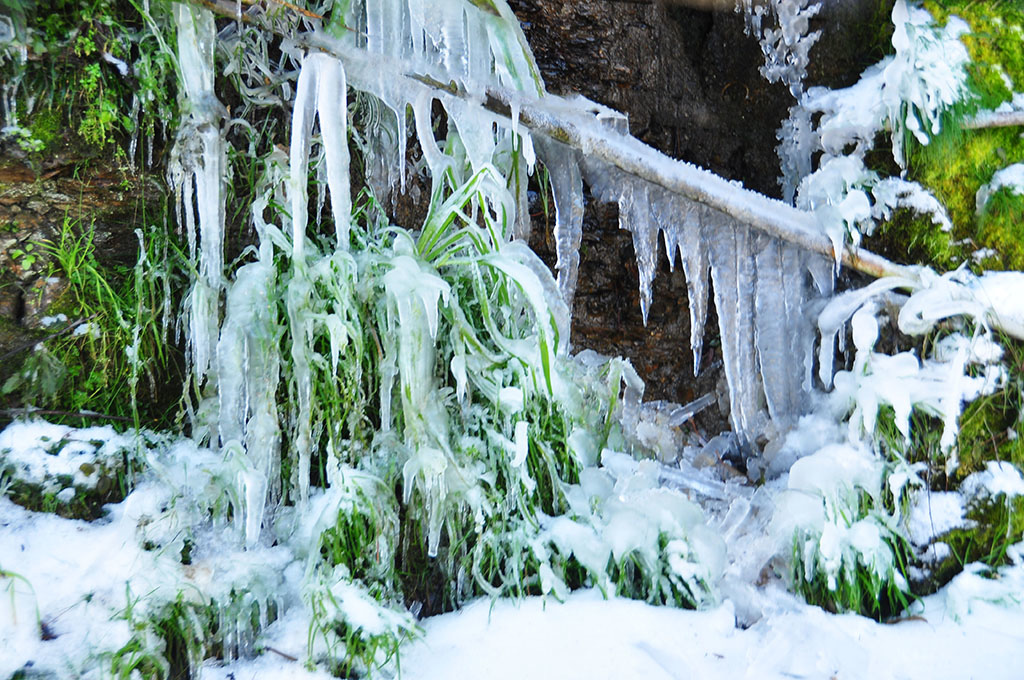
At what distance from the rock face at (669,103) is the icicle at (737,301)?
0.26 m

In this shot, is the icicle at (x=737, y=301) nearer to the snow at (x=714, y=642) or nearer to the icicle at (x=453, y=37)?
the snow at (x=714, y=642)

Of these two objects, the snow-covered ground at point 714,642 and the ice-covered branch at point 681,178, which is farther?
the ice-covered branch at point 681,178

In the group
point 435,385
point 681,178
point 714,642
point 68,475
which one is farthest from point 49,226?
point 714,642

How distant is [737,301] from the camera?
2.01 m

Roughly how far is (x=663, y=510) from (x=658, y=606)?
22 cm

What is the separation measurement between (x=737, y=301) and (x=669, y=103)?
2.14 ft

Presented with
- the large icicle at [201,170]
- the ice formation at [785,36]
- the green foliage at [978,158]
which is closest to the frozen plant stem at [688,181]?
the green foliage at [978,158]

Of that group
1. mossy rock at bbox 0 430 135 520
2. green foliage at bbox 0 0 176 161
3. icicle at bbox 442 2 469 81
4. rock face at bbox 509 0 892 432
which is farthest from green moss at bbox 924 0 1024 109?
mossy rock at bbox 0 430 135 520

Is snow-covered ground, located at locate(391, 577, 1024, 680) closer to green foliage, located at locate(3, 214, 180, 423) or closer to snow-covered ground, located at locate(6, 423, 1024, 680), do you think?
snow-covered ground, located at locate(6, 423, 1024, 680)

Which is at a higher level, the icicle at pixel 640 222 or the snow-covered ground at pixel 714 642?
the icicle at pixel 640 222

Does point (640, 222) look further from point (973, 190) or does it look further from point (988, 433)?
point (988, 433)

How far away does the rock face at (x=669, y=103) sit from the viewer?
2143 millimetres

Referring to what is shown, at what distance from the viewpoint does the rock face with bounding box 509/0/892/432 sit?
2143mm

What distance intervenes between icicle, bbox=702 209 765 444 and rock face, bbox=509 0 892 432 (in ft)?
0.84
